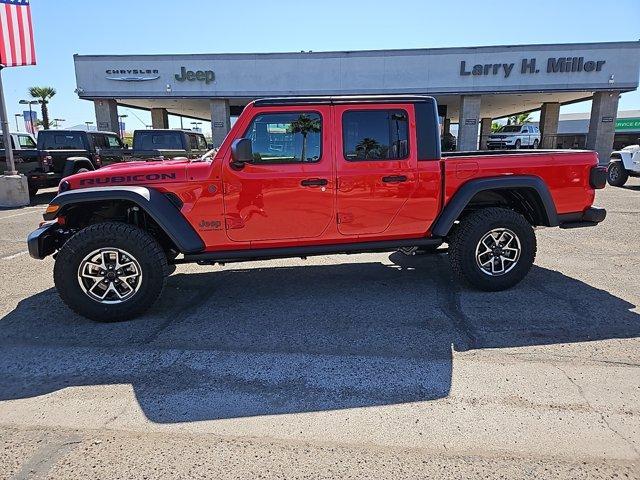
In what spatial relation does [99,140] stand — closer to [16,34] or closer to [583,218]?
[16,34]

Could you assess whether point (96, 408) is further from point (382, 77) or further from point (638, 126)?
point (638, 126)

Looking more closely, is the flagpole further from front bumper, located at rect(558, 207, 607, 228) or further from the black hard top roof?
front bumper, located at rect(558, 207, 607, 228)

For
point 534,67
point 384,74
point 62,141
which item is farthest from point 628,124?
point 62,141

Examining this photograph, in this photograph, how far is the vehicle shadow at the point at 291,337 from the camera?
2.87m

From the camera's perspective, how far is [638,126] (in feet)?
154

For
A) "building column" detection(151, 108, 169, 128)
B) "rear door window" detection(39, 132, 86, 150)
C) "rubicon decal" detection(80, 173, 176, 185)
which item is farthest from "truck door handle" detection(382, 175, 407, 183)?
"building column" detection(151, 108, 169, 128)

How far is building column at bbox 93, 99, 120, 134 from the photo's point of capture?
A: 2328 cm

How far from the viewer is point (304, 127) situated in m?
4.16

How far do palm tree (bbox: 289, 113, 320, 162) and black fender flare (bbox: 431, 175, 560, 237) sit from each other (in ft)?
5.08

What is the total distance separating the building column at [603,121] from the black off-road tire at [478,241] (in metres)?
22.7

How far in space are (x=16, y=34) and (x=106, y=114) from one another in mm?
14018

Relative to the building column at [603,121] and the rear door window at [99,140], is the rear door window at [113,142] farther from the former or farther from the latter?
the building column at [603,121]

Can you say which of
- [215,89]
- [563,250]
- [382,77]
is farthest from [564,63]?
[563,250]

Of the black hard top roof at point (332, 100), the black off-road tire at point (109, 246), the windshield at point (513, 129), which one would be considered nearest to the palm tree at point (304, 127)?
the black hard top roof at point (332, 100)
